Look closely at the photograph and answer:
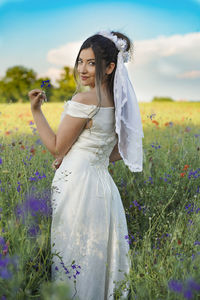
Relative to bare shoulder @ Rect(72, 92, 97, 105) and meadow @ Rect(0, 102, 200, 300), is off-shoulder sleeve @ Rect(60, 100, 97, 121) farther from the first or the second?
meadow @ Rect(0, 102, 200, 300)

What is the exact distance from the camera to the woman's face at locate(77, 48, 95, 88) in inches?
80.7

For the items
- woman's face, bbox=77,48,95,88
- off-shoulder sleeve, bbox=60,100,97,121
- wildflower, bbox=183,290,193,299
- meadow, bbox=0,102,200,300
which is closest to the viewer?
wildflower, bbox=183,290,193,299

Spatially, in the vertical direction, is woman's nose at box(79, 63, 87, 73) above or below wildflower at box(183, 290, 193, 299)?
above

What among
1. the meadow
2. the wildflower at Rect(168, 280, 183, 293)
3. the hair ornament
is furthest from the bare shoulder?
the wildflower at Rect(168, 280, 183, 293)

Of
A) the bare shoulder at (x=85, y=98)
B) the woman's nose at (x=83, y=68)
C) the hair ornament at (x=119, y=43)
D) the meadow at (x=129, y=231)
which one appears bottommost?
the meadow at (x=129, y=231)

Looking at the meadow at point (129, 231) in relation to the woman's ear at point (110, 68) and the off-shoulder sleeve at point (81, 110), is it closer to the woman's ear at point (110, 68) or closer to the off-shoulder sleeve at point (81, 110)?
the off-shoulder sleeve at point (81, 110)

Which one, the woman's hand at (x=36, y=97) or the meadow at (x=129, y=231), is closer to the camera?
the meadow at (x=129, y=231)

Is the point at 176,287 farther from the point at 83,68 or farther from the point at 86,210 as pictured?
the point at 83,68

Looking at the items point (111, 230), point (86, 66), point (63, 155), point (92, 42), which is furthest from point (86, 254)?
point (92, 42)

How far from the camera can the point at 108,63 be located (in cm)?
207

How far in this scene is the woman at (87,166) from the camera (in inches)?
77.6

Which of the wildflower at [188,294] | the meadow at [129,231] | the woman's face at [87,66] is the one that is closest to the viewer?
the wildflower at [188,294]

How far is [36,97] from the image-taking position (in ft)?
6.38

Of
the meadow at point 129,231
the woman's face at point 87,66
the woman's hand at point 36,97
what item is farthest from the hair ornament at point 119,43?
the meadow at point 129,231
